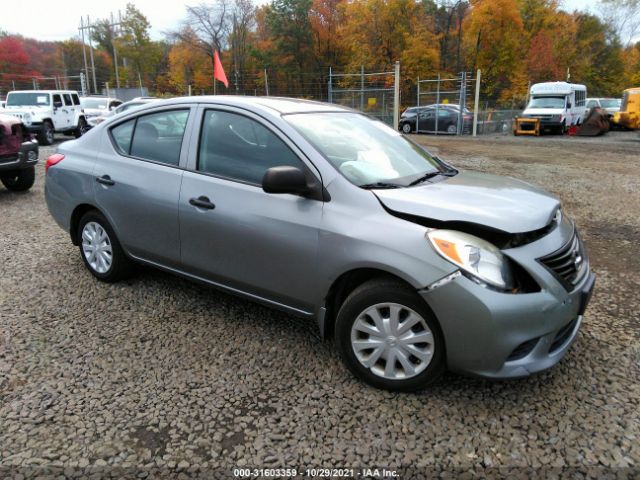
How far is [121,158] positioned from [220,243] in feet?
4.40

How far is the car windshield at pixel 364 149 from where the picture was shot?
3102 millimetres

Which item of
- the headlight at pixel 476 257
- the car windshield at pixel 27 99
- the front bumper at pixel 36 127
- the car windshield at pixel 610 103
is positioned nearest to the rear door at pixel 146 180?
the headlight at pixel 476 257

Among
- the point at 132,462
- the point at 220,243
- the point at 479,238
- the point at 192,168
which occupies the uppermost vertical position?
the point at 192,168

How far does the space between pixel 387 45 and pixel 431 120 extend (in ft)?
63.7

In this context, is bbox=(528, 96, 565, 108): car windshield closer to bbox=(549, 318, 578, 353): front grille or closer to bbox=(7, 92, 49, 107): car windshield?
bbox=(7, 92, 49, 107): car windshield

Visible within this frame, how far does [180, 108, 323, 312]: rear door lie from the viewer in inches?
117

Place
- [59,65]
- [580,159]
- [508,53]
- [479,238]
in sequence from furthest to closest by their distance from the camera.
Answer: [59,65] → [508,53] → [580,159] → [479,238]

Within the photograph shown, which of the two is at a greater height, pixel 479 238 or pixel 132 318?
pixel 479 238

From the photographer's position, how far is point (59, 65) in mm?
69062

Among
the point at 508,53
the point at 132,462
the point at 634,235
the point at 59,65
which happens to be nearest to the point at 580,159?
the point at 634,235

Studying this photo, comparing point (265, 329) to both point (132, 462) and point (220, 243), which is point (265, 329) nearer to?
point (220, 243)

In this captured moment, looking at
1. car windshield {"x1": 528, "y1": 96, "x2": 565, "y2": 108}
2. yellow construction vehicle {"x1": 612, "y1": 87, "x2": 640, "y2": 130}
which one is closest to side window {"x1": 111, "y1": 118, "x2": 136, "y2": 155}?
car windshield {"x1": 528, "y1": 96, "x2": 565, "y2": 108}

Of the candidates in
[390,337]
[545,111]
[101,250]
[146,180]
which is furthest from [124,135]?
[545,111]

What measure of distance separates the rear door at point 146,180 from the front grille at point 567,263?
2.44 meters
